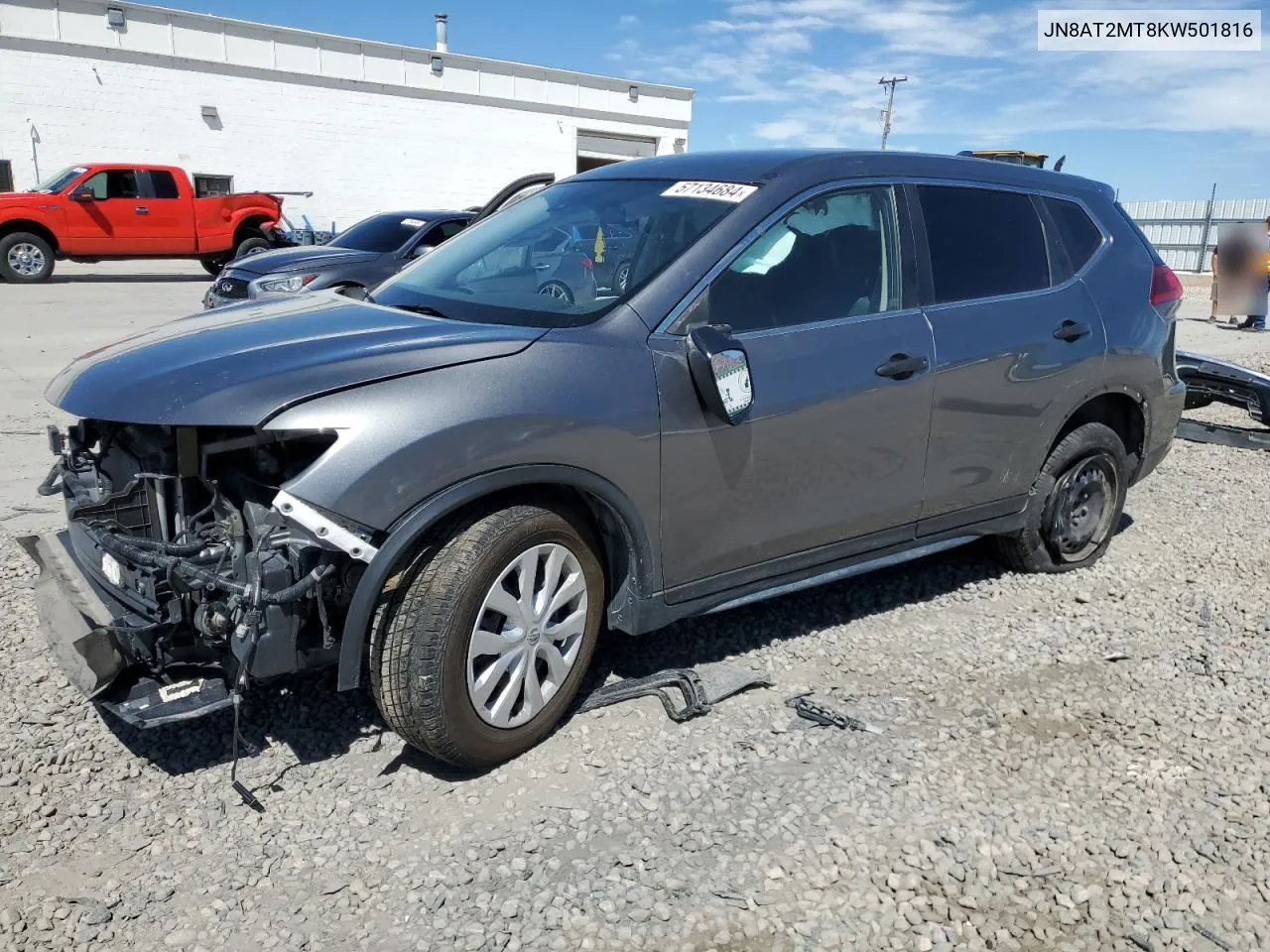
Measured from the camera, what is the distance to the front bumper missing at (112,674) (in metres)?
2.80

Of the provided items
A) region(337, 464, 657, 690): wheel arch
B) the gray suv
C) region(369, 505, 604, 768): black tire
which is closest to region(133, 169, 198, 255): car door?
the gray suv

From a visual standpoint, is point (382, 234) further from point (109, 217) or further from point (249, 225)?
point (249, 225)

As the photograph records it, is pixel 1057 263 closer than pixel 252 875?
No

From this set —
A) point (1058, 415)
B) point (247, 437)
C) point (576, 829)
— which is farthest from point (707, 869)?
point (1058, 415)

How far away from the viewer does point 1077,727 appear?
3.60 metres

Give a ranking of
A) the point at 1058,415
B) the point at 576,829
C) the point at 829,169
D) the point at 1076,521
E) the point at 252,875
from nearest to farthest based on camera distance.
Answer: the point at 252,875
the point at 576,829
the point at 829,169
the point at 1058,415
the point at 1076,521

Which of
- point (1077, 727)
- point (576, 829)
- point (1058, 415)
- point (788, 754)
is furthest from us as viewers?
point (1058, 415)

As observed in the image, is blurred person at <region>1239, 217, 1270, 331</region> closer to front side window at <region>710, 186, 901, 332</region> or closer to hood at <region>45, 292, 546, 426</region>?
front side window at <region>710, 186, 901, 332</region>

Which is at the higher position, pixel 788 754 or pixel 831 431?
pixel 831 431

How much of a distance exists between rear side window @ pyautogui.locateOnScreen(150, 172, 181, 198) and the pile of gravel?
17.6 m

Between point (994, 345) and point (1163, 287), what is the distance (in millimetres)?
1450

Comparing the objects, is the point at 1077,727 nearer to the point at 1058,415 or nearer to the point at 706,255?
the point at 1058,415

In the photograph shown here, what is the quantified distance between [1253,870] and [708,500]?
1.86 metres

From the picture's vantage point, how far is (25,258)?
707 inches
